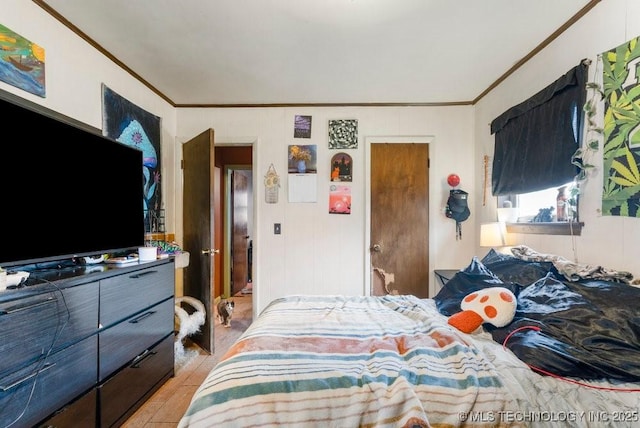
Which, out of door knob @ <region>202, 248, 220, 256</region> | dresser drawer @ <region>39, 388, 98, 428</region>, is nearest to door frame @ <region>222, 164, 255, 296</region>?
door knob @ <region>202, 248, 220, 256</region>

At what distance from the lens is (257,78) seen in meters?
2.65

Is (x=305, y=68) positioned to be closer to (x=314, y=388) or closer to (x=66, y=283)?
(x=66, y=283)

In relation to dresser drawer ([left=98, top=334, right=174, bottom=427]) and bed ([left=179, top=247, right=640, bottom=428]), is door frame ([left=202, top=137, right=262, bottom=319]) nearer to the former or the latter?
dresser drawer ([left=98, top=334, right=174, bottom=427])

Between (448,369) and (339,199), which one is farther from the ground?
(339,199)

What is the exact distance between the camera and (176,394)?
A: 2.06 m

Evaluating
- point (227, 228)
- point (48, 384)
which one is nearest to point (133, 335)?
point (48, 384)

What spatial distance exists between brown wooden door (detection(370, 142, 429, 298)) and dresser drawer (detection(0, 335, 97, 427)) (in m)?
2.47

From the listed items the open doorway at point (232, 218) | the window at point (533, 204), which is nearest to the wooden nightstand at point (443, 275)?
the window at point (533, 204)

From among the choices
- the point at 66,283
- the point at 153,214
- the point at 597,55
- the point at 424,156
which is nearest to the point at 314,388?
the point at 66,283

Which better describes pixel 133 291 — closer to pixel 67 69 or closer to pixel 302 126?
pixel 67 69

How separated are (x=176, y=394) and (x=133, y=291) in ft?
2.83

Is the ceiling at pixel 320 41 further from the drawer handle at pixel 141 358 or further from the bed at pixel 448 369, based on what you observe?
the drawer handle at pixel 141 358

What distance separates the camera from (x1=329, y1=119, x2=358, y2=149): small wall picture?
3209mm

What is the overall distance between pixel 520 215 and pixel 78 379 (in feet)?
10.2
